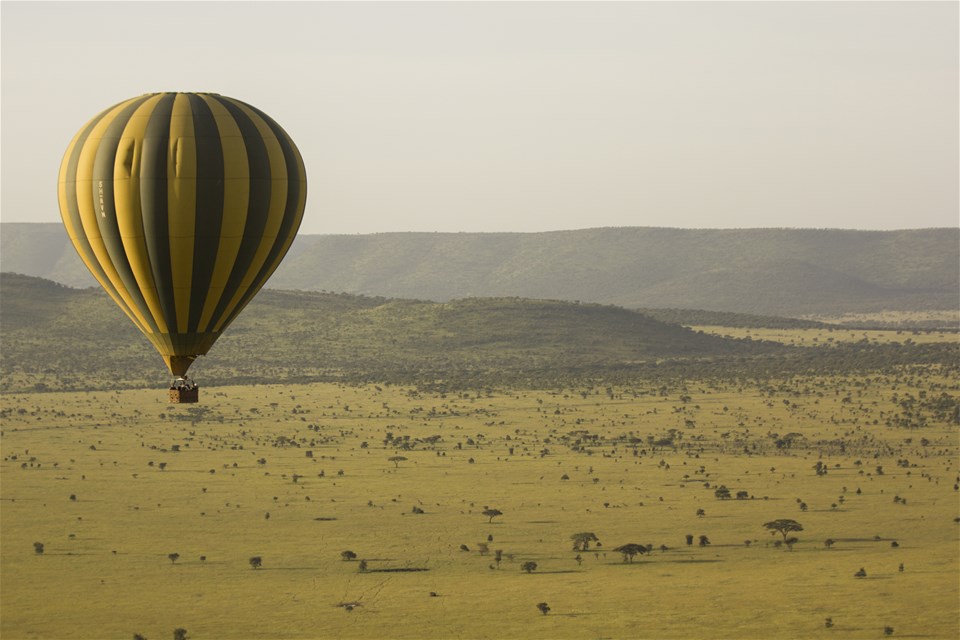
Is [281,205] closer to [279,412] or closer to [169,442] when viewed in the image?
[169,442]

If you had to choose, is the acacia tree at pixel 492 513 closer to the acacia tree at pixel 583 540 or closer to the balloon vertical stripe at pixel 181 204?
the acacia tree at pixel 583 540

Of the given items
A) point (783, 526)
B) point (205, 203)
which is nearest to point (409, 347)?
point (783, 526)

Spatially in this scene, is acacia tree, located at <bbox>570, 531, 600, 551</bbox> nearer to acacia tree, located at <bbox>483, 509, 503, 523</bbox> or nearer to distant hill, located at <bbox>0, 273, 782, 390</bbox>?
acacia tree, located at <bbox>483, 509, 503, 523</bbox>

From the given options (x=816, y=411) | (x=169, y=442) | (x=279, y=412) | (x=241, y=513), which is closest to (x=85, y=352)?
(x=279, y=412)

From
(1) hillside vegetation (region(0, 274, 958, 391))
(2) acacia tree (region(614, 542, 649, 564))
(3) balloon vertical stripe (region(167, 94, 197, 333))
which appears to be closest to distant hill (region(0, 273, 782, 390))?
(1) hillside vegetation (region(0, 274, 958, 391))

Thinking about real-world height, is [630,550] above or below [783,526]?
below

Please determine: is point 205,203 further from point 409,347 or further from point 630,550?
point 409,347
